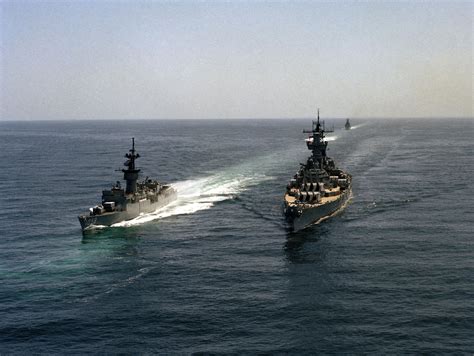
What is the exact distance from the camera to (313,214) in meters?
90.0

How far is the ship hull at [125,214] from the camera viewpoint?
278ft

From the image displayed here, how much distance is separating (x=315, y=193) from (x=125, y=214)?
1326 inches

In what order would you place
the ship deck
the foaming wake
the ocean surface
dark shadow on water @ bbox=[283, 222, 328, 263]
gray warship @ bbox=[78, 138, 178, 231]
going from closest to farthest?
the ocean surface < dark shadow on water @ bbox=[283, 222, 328, 263] < gray warship @ bbox=[78, 138, 178, 231] < the ship deck < the foaming wake

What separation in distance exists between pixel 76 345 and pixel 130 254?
2617 cm

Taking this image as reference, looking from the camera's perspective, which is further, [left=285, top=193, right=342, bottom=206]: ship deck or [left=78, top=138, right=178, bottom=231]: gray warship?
[left=285, top=193, right=342, bottom=206]: ship deck

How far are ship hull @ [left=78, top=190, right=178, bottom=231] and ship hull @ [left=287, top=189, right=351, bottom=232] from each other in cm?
2822

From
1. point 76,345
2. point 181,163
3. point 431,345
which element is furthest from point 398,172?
point 76,345

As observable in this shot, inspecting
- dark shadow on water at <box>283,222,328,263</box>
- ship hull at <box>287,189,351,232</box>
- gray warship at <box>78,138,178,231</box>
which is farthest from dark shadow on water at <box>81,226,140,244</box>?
ship hull at <box>287,189,351,232</box>

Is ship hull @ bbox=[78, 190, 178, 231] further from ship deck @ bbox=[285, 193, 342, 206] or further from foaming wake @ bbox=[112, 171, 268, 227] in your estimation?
ship deck @ bbox=[285, 193, 342, 206]

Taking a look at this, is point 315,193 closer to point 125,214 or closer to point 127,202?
point 127,202

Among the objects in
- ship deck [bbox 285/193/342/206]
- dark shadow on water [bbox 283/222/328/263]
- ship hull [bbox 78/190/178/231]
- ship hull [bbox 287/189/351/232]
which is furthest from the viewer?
ship deck [bbox 285/193/342/206]

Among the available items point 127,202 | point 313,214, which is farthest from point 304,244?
point 127,202

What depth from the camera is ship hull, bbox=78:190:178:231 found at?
278 feet

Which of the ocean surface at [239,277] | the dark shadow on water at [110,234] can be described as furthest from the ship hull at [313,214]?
the dark shadow on water at [110,234]
